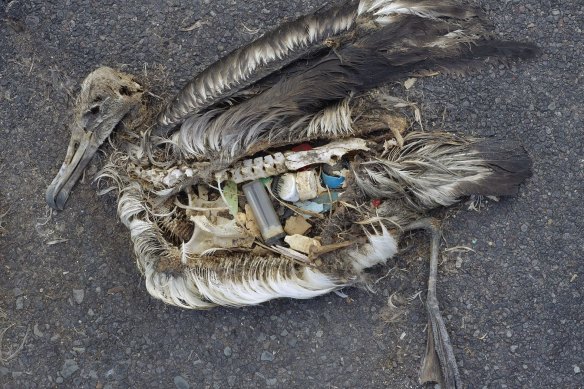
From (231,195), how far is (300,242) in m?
0.50

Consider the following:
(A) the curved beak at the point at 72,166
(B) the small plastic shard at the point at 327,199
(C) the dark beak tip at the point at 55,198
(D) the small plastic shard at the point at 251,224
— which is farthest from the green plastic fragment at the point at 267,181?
(C) the dark beak tip at the point at 55,198

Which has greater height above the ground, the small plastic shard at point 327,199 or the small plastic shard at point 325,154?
the small plastic shard at point 325,154

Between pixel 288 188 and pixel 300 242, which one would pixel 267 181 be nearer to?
pixel 288 188

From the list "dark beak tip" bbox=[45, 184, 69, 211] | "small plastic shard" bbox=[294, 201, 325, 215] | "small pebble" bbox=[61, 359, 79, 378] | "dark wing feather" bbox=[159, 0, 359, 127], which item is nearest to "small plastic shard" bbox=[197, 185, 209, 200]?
"dark wing feather" bbox=[159, 0, 359, 127]

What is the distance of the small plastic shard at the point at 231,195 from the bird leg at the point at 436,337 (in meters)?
0.99

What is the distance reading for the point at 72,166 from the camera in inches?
158

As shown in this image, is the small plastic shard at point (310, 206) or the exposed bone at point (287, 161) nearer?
the exposed bone at point (287, 161)

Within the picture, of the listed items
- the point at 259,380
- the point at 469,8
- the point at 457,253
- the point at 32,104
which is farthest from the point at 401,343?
Answer: the point at 32,104

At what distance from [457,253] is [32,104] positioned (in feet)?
9.40

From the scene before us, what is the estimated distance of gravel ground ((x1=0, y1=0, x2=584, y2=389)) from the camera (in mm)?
3658

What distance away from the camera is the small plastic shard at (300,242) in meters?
3.61

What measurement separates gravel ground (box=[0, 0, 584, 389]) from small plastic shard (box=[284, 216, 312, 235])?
1.51 ft

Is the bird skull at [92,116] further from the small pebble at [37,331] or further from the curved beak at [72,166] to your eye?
the small pebble at [37,331]

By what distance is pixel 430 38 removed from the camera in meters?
3.55
